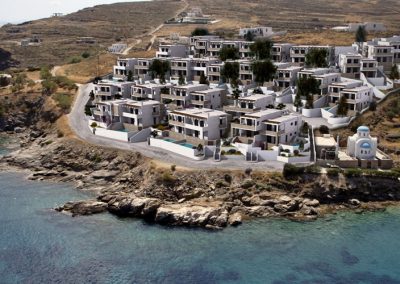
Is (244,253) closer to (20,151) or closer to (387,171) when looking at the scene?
(387,171)

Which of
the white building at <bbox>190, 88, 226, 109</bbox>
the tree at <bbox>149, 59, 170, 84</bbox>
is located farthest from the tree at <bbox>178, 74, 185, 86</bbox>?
the white building at <bbox>190, 88, 226, 109</bbox>

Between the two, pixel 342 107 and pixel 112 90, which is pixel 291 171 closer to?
pixel 342 107

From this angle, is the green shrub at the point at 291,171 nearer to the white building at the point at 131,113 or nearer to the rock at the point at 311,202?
the rock at the point at 311,202

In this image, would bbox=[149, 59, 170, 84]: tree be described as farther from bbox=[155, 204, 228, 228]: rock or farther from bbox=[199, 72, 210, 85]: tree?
bbox=[155, 204, 228, 228]: rock

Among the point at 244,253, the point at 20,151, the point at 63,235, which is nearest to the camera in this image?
the point at 244,253

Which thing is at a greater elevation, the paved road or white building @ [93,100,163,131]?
white building @ [93,100,163,131]

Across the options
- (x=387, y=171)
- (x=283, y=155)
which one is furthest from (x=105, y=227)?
(x=387, y=171)
